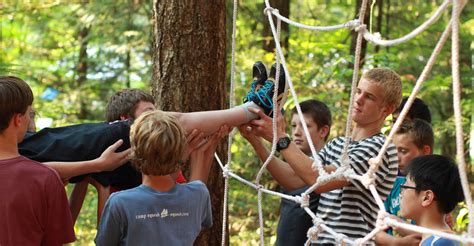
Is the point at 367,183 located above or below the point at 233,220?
above

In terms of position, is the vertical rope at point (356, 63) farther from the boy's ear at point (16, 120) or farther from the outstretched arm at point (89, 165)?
the boy's ear at point (16, 120)

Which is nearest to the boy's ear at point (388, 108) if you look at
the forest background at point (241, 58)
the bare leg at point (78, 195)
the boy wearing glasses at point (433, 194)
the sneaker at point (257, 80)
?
the boy wearing glasses at point (433, 194)

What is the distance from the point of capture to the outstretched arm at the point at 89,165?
7.39ft

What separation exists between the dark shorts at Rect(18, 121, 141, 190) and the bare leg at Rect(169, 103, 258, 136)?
22cm

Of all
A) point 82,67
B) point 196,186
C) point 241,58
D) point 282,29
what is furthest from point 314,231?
point 82,67

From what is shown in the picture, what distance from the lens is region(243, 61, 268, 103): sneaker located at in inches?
103

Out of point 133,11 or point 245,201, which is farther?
Answer: point 133,11

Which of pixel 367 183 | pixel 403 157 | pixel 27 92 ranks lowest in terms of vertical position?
pixel 403 157

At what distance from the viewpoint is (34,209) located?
6.66 ft

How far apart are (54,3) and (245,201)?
3099mm

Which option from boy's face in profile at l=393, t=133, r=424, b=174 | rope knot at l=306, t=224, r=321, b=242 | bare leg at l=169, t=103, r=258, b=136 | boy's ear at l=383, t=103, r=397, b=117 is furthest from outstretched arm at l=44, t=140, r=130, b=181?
boy's face in profile at l=393, t=133, r=424, b=174

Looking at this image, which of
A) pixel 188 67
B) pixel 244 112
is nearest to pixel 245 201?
pixel 188 67

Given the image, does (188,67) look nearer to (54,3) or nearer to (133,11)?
(133,11)

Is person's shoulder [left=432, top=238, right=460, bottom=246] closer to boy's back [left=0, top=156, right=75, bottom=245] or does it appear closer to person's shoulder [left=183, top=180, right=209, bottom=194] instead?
person's shoulder [left=183, top=180, right=209, bottom=194]
